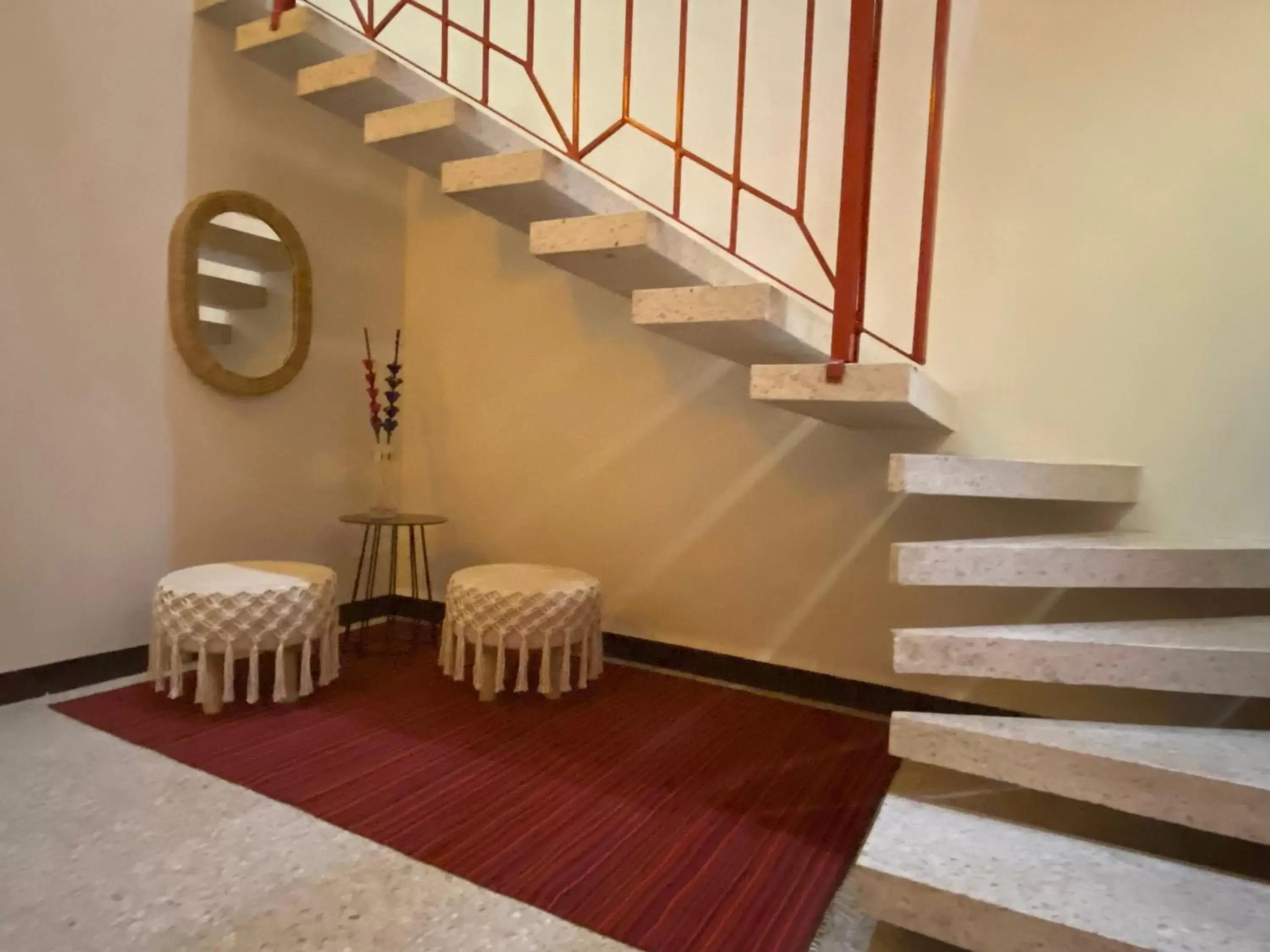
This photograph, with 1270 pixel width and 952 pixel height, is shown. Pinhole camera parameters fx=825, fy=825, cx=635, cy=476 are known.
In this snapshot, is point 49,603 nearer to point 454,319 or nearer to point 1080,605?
point 454,319

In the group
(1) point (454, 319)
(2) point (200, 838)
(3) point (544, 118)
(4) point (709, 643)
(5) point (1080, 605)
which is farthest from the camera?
(1) point (454, 319)

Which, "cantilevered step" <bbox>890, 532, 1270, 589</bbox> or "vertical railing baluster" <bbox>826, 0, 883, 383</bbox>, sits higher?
"vertical railing baluster" <bbox>826, 0, 883, 383</bbox>

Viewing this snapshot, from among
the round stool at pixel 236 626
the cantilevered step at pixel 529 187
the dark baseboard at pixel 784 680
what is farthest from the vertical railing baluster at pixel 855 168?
the round stool at pixel 236 626

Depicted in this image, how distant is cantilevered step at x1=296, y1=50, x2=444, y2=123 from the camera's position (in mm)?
2406

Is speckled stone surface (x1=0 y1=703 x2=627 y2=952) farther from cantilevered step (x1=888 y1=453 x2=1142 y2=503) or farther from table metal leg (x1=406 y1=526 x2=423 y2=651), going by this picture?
table metal leg (x1=406 y1=526 x2=423 y2=651)

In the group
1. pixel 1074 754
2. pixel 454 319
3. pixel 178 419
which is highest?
Answer: pixel 454 319

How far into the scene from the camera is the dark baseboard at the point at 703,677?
8.36ft

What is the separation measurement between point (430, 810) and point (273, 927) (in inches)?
18.9

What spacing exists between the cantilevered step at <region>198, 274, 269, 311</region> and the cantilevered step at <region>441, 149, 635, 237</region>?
1085 mm

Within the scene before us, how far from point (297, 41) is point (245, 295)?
898mm

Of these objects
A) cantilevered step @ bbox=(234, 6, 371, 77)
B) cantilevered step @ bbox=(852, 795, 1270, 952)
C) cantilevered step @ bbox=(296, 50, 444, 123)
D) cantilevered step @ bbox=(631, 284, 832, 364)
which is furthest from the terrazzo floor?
cantilevered step @ bbox=(234, 6, 371, 77)

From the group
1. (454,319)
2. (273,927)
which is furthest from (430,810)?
(454,319)

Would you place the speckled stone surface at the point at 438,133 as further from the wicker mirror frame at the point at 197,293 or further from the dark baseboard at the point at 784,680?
the dark baseboard at the point at 784,680

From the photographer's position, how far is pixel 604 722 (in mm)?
2553
